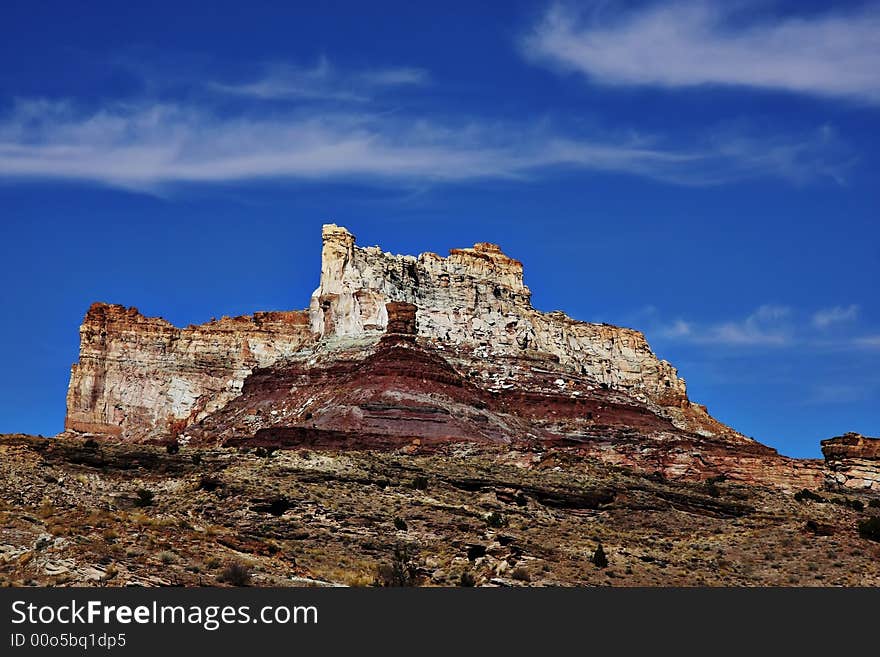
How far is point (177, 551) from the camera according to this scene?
42.2 meters

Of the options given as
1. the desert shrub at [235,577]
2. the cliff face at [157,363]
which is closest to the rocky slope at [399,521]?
the desert shrub at [235,577]

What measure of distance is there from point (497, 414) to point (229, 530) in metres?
50.7

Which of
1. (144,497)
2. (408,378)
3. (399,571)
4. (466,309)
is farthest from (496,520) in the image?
(466,309)

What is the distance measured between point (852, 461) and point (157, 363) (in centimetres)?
7462

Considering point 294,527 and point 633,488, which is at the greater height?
point 633,488

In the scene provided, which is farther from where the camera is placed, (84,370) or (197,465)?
(84,370)

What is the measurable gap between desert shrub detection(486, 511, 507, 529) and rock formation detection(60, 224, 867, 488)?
968 inches

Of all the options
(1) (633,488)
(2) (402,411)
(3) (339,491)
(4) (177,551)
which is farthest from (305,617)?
(2) (402,411)

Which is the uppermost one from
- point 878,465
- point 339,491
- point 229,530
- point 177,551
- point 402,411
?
point 402,411

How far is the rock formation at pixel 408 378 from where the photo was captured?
9294 cm

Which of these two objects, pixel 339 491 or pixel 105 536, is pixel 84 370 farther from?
pixel 105 536

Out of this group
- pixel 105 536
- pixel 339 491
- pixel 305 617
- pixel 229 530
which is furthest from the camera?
pixel 339 491

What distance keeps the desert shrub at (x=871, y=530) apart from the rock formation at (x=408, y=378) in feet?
65.7

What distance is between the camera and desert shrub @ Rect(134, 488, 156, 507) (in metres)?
58.5
